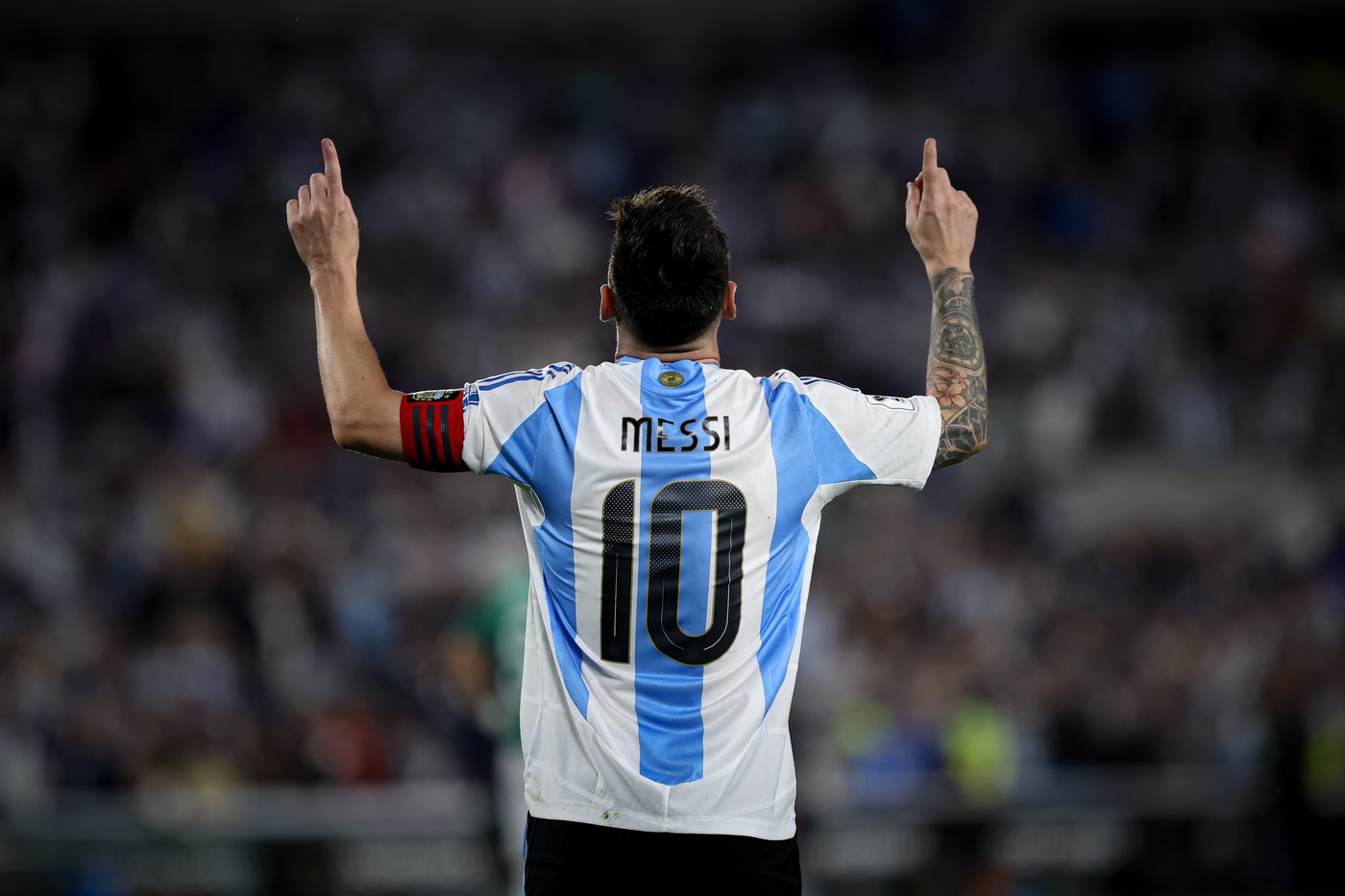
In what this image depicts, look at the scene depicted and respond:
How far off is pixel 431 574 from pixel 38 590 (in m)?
2.97

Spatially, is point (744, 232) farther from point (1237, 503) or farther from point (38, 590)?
point (38, 590)

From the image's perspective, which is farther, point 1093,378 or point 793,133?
point 793,133

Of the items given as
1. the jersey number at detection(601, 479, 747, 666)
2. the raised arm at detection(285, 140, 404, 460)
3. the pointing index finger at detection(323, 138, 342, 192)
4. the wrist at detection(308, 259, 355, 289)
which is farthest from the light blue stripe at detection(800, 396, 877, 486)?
the pointing index finger at detection(323, 138, 342, 192)

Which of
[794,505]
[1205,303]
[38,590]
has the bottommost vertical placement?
[38,590]

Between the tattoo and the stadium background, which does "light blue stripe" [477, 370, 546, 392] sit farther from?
the stadium background

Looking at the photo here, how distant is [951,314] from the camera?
3.32 meters

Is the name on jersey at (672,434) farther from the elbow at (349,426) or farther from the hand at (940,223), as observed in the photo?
the hand at (940,223)

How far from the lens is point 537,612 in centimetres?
306

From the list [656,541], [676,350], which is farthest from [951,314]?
[656,541]

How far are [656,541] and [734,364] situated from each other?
1168 cm

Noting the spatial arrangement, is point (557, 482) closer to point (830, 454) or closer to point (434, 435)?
point (434, 435)

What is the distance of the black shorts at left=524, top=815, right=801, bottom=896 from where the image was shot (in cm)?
289

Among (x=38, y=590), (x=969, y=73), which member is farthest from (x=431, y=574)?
(x=969, y=73)

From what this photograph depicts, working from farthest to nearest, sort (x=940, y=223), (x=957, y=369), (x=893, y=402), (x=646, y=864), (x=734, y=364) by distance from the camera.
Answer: (x=734, y=364) → (x=940, y=223) → (x=957, y=369) → (x=893, y=402) → (x=646, y=864)
